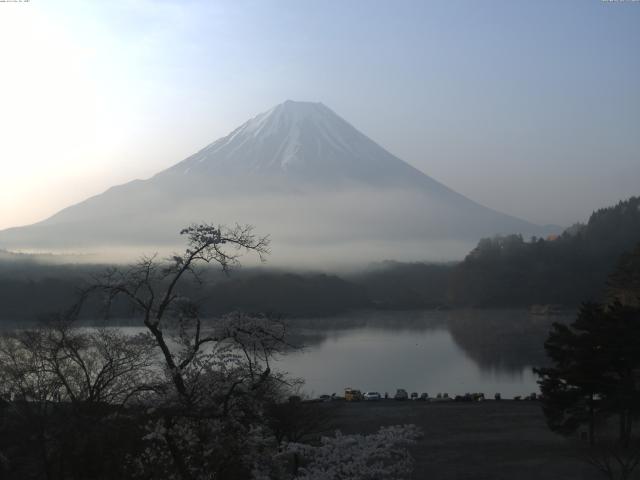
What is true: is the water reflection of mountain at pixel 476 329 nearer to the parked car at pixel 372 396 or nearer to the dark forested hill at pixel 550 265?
the dark forested hill at pixel 550 265

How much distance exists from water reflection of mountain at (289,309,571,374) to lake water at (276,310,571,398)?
0.03 metres

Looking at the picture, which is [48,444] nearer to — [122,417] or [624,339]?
[122,417]

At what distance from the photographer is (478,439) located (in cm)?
888

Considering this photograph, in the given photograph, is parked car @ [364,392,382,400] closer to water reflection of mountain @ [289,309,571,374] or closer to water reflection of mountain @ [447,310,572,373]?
water reflection of mountain @ [289,309,571,374]

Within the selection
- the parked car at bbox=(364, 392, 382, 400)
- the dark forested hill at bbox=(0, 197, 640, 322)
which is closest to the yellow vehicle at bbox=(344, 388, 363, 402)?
the parked car at bbox=(364, 392, 382, 400)

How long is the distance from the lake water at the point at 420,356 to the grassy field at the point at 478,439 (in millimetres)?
2055

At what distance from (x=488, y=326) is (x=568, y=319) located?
15.1ft

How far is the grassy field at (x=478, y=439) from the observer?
724 cm

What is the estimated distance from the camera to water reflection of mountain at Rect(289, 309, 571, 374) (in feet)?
64.4

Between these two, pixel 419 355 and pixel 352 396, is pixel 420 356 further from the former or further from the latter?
pixel 352 396

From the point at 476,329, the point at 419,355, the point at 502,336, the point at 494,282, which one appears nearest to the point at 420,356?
the point at 419,355

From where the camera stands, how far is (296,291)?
132 ft

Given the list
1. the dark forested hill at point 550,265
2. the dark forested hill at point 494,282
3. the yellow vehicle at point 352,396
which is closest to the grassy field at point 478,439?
the yellow vehicle at point 352,396

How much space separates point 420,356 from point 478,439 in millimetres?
11507
